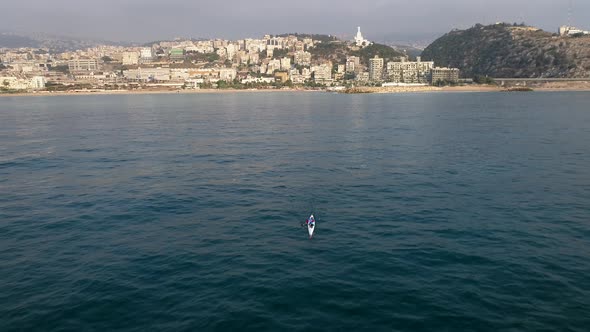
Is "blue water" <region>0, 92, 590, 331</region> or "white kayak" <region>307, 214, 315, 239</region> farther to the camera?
"white kayak" <region>307, 214, 315, 239</region>

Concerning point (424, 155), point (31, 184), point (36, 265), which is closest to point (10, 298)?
point (36, 265)

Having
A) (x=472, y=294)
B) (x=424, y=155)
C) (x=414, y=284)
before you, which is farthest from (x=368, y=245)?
(x=424, y=155)

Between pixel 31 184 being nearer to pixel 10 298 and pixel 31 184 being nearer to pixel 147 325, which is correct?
pixel 10 298

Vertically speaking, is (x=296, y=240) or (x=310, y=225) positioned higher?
(x=310, y=225)

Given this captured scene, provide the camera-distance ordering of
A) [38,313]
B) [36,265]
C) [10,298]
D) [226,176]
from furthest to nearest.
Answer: [226,176]
[36,265]
[10,298]
[38,313]

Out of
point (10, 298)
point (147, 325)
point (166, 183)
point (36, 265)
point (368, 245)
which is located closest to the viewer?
point (147, 325)

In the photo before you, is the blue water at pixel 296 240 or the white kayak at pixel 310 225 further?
the white kayak at pixel 310 225

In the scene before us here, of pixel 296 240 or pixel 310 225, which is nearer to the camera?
pixel 296 240

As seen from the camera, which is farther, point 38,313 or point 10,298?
point 10,298
